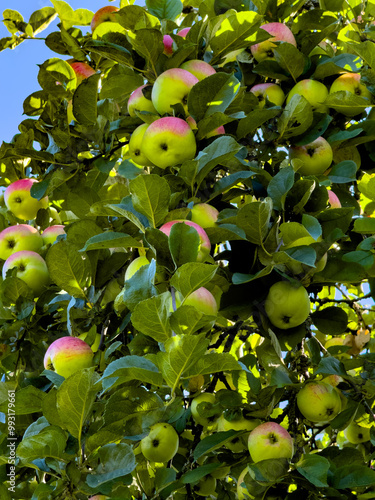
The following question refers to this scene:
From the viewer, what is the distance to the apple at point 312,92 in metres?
1.37

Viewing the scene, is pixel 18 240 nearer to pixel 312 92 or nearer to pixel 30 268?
pixel 30 268

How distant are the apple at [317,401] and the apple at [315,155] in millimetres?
484

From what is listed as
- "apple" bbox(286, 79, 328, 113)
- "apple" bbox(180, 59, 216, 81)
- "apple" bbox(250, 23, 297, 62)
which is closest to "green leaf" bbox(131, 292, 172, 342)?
"apple" bbox(180, 59, 216, 81)

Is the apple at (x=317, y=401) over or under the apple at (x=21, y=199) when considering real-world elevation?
under

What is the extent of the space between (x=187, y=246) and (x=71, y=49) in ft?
3.63

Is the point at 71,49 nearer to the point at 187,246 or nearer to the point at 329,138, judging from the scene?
the point at 329,138

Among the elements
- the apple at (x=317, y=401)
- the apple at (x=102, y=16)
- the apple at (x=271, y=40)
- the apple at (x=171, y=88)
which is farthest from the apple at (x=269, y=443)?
the apple at (x=102, y=16)

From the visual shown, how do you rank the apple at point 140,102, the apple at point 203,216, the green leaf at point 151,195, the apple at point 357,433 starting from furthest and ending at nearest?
1. the apple at point 357,433
2. the apple at point 140,102
3. the apple at point 203,216
4. the green leaf at point 151,195

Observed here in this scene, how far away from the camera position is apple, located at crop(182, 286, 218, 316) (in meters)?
0.88

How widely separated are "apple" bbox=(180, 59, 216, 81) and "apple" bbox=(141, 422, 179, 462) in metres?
0.71

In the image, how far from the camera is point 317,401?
1.10 m

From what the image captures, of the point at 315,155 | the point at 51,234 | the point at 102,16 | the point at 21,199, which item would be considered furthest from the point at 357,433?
the point at 102,16

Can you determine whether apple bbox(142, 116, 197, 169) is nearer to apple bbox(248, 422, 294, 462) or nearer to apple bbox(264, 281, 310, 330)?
apple bbox(264, 281, 310, 330)

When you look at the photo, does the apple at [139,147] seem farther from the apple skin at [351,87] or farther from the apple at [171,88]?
the apple skin at [351,87]
